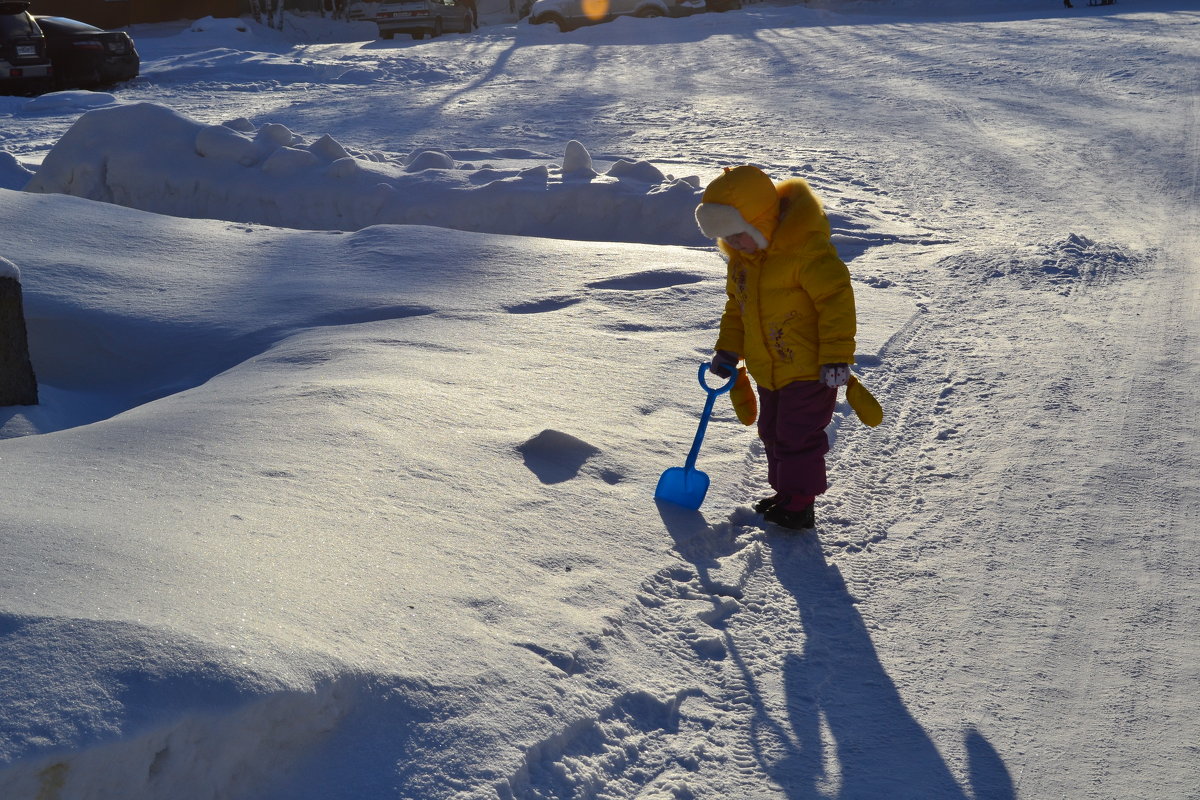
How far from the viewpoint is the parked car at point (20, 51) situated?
1326cm

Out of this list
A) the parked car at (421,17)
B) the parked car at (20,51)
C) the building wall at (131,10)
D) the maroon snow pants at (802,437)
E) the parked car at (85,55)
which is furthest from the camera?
the building wall at (131,10)

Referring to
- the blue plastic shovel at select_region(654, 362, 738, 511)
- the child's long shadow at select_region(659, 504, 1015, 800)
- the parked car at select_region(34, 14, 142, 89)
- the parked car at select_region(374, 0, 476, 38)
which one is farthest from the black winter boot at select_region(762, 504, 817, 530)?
the parked car at select_region(374, 0, 476, 38)

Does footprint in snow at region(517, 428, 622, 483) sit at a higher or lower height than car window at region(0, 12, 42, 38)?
lower

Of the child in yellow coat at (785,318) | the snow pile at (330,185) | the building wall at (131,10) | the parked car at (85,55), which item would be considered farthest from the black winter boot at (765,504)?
the building wall at (131,10)

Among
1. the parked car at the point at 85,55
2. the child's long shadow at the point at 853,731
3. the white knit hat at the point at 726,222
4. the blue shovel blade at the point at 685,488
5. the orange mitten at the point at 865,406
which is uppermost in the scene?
the parked car at the point at 85,55

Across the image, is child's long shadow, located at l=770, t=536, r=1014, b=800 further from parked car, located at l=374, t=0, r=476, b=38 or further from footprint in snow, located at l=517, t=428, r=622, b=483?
parked car, located at l=374, t=0, r=476, b=38

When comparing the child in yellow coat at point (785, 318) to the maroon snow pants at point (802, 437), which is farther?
the maroon snow pants at point (802, 437)

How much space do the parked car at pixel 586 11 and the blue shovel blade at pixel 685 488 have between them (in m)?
19.9

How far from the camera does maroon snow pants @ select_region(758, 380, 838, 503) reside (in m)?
3.19

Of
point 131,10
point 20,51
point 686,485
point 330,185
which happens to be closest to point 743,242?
point 686,485

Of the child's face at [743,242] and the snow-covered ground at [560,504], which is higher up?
the child's face at [743,242]

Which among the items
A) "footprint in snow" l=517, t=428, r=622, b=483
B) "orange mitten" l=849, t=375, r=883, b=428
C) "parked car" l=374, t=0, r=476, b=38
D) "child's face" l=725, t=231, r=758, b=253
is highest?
"parked car" l=374, t=0, r=476, b=38

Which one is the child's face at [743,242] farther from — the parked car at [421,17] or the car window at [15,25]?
the parked car at [421,17]

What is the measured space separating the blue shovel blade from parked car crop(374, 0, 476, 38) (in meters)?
21.8
